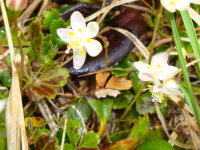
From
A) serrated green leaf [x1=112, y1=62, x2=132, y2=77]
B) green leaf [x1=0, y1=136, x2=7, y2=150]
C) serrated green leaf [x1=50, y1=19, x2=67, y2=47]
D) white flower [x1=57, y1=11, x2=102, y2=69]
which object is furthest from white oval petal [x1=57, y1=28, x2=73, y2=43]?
green leaf [x1=0, y1=136, x2=7, y2=150]

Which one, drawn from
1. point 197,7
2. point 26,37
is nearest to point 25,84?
point 26,37

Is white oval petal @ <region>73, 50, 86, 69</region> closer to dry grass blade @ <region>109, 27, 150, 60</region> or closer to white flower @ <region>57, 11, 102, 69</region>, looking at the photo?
white flower @ <region>57, 11, 102, 69</region>

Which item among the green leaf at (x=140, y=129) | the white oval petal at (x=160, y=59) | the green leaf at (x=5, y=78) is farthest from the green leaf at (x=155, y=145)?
the green leaf at (x=5, y=78)

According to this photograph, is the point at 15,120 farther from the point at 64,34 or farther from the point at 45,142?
the point at 64,34

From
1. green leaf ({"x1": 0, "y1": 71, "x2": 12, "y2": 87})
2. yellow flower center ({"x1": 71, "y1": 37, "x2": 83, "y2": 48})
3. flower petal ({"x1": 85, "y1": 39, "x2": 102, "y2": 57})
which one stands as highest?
yellow flower center ({"x1": 71, "y1": 37, "x2": 83, "y2": 48})

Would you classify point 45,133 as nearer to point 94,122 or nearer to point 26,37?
point 94,122
